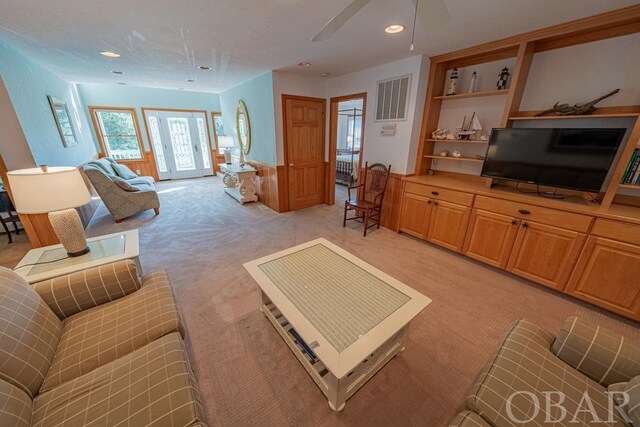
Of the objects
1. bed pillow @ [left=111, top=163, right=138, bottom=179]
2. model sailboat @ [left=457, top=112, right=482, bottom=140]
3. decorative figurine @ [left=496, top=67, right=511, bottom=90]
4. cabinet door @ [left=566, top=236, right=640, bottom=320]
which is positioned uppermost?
decorative figurine @ [left=496, top=67, right=511, bottom=90]

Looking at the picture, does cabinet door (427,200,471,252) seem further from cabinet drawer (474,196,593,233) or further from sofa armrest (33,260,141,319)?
sofa armrest (33,260,141,319)

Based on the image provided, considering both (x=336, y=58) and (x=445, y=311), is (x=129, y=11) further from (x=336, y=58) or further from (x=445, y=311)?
(x=445, y=311)

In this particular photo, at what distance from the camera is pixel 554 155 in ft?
7.21

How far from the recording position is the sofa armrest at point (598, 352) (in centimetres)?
102

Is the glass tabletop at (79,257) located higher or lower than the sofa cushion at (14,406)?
higher

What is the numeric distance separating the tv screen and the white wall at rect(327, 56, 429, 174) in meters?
0.91

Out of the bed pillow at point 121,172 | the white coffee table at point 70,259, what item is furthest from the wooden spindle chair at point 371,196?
the bed pillow at point 121,172

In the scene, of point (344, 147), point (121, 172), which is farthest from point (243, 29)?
point (344, 147)

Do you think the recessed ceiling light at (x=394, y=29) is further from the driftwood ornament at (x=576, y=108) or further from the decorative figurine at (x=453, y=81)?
the driftwood ornament at (x=576, y=108)

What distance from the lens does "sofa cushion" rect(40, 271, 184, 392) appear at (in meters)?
1.10

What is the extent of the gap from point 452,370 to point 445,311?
55 cm

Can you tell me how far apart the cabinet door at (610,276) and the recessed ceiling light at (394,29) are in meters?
2.40

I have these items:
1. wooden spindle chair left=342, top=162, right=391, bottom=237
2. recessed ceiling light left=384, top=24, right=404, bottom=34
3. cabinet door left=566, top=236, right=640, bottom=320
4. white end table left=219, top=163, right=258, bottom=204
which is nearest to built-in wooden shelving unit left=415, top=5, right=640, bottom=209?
cabinet door left=566, top=236, right=640, bottom=320

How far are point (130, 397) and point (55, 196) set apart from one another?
4.49ft
